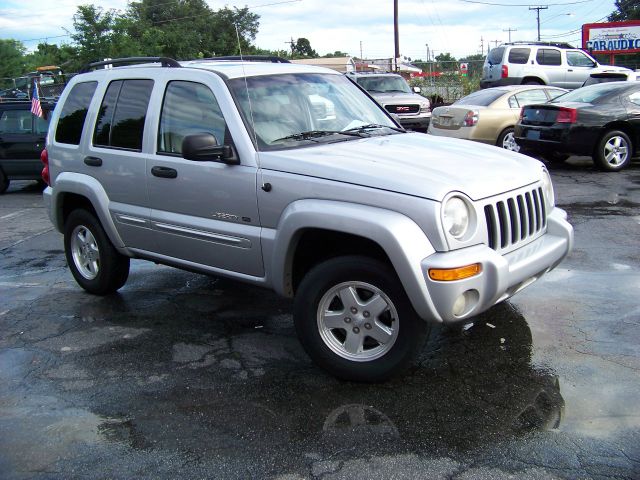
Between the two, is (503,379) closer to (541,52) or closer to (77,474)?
(77,474)

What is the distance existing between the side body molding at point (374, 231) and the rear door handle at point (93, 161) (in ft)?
6.60

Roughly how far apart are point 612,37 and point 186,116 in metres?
39.6

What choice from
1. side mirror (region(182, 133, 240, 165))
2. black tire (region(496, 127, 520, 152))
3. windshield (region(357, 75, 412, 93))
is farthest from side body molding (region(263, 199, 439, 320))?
windshield (region(357, 75, 412, 93))

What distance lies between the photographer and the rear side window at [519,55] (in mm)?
21016

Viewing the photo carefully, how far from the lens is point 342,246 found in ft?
13.1

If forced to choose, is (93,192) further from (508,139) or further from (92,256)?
(508,139)

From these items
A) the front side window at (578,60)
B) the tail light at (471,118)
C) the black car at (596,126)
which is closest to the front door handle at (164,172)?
the black car at (596,126)

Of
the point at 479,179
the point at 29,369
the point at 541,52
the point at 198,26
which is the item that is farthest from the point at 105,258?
the point at 198,26

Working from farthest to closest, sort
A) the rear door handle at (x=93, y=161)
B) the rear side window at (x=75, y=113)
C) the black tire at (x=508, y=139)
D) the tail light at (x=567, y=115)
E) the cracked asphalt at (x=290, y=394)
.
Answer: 1. the black tire at (x=508, y=139)
2. the tail light at (x=567, y=115)
3. the rear side window at (x=75, y=113)
4. the rear door handle at (x=93, y=161)
5. the cracked asphalt at (x=290, y=394)

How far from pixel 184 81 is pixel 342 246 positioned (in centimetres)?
176

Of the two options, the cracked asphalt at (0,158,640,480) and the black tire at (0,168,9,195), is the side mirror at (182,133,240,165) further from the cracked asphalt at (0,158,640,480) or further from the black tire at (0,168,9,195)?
the black tire at (0,168,9,195)

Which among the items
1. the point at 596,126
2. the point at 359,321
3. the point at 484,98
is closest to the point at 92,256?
the point at 359,321

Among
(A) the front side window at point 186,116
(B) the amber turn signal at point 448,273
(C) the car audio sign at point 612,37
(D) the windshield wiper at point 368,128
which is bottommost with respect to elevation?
(B) the amber turn signal at point 448,273

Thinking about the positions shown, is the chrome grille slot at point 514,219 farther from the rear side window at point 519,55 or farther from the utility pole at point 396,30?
the utility pole at point 396,30
